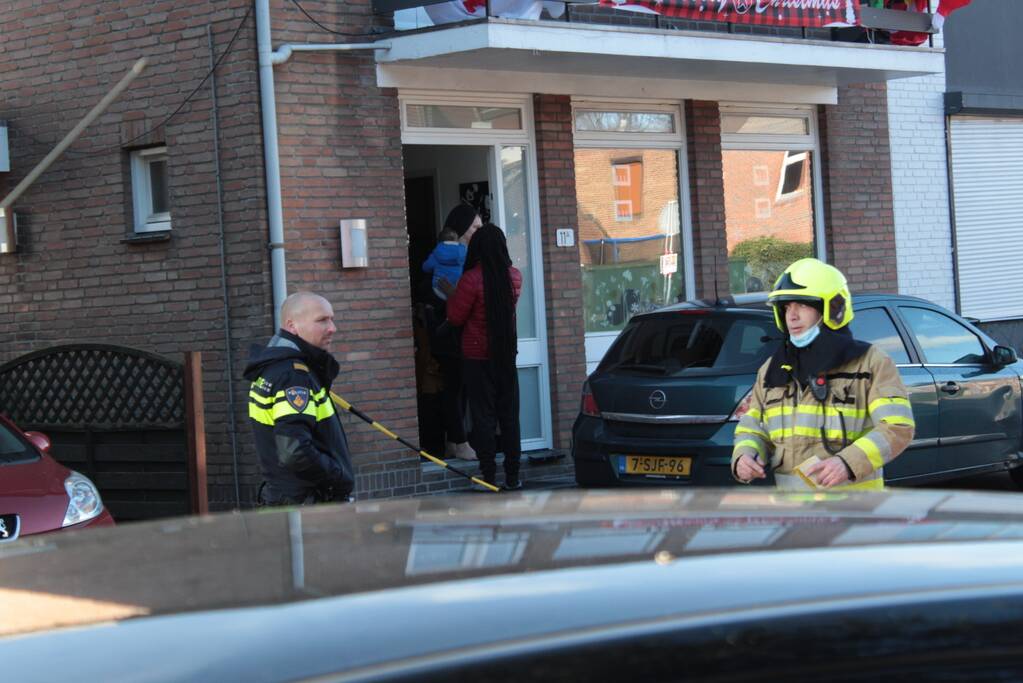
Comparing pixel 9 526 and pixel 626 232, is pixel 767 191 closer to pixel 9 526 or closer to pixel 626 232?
pixel 626 232

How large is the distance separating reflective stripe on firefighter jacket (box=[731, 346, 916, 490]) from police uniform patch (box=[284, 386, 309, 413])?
191cm

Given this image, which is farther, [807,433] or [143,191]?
[143,191]

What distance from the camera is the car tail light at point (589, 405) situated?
31.4 feet

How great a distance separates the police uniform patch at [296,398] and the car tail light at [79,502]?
2.18 meters

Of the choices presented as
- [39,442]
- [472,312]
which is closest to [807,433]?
[39,442]

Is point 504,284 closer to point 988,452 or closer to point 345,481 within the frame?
point 988,452

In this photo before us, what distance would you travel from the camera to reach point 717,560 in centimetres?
197

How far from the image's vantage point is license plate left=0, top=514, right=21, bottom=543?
764 centimetres

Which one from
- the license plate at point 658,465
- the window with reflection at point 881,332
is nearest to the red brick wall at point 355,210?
the license plate at point 658,465

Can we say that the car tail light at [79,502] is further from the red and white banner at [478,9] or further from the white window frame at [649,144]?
the white window frame at [649,144]

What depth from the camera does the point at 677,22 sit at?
43.3 feet

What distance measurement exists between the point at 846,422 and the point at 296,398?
7.74ft

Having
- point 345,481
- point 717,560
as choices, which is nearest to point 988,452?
point 345,481

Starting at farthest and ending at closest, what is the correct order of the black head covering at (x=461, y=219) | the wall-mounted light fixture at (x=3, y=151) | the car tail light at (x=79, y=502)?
the wall-mounted light fixture at (x=3, y=151)
the black head covering at (x=461, y=219)
the car tail light at (x=79, y=502)
